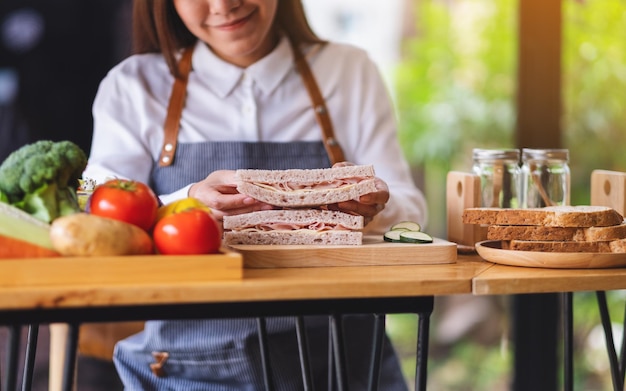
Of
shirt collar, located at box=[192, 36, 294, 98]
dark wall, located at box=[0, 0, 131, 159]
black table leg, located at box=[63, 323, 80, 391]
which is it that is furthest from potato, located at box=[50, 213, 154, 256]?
dark wall, located at box=[0, 0, 131, 159]

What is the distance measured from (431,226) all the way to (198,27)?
1845 millimetres

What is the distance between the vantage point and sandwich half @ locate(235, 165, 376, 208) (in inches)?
70.6

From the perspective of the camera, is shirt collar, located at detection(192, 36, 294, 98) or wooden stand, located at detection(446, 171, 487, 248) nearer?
wooden stand, located at detection(446, 171, 487, 248)

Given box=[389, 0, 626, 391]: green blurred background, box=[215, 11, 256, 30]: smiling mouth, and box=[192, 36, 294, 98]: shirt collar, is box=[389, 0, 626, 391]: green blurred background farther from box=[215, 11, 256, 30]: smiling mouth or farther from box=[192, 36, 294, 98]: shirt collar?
box=[215, 11, 256, 30]: smiling mouth

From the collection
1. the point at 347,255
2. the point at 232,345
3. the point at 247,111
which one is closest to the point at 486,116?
the point at 247,111

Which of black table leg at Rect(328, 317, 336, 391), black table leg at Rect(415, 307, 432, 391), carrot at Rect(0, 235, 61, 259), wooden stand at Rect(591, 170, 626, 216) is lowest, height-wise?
black table leg at Rect(328, 317, 336, 391)

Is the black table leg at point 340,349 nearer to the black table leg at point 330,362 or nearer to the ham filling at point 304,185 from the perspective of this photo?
the ham filling at point 304,185

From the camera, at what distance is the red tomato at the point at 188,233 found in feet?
5.06

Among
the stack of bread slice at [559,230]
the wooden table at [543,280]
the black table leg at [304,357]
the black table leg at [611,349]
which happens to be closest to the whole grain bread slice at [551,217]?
the stack of bread slice at [559,230]

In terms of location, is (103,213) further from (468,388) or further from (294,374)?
(468,388)

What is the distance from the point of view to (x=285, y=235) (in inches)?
70.6

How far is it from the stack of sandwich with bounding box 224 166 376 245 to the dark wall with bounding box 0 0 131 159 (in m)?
1.96

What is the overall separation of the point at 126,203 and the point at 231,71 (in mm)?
1045

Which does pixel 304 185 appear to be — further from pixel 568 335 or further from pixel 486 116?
pixel 486 116
